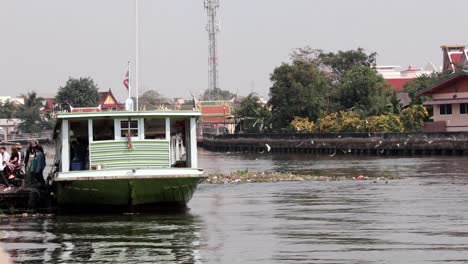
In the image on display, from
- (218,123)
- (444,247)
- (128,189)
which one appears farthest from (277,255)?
(218,123)

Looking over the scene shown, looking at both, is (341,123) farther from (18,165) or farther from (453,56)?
(18,165)

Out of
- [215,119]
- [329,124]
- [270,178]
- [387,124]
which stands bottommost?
[270,178]

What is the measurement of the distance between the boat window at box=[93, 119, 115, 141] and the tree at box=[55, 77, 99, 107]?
12567 centimetres

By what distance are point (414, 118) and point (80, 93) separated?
265 ft

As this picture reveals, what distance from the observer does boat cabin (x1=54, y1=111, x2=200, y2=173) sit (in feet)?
85.3

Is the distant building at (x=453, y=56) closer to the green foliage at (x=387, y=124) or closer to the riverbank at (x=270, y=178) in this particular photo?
the green foliage at (x=387, y=124)

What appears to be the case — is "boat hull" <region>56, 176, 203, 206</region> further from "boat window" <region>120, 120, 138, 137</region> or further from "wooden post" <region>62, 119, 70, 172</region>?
"boat window" <region>120, 120, 138, 137</region>

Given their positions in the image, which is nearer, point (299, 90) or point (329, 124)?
point (329, 124)

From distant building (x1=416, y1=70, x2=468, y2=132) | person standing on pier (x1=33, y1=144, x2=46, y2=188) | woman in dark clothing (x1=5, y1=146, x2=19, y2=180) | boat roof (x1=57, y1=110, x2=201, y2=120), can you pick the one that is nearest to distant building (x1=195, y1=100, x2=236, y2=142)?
distant building (x1=416, y1=70, x2=468, y2=132)

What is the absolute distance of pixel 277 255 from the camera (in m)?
18.7

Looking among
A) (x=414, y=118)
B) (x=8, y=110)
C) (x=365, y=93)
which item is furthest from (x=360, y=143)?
(x=8, y=110)

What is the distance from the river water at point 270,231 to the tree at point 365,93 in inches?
2284

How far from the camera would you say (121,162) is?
26.0 m

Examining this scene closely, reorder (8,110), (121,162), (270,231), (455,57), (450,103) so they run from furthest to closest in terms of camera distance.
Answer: (8,110), (455,57), (450,103), (121,162), (270,231)
